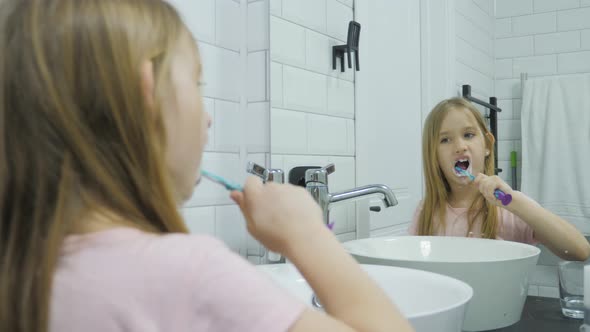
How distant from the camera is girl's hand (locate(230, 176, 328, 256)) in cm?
52

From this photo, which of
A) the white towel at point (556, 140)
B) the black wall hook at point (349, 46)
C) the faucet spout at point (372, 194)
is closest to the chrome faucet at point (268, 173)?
the faucet spout at point (372, 194)

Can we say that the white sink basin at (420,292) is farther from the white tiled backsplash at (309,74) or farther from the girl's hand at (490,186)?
the girl's hand at (490,186)

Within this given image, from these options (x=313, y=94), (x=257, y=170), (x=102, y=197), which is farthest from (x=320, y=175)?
(x=102, y=197)

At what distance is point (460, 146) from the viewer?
1.37 metres

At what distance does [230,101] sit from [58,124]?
2.36 feet

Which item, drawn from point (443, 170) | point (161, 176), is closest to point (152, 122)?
point (161, 176)

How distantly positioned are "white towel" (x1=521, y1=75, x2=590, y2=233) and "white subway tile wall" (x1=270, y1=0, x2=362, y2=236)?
1.75 feet

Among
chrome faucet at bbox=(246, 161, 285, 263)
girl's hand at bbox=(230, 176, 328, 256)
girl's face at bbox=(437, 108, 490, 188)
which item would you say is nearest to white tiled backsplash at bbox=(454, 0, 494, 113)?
girl's face at bbox=(437, 108, 490, 188)

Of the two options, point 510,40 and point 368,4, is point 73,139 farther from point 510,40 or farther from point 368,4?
point 510,40

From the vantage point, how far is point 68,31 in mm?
409

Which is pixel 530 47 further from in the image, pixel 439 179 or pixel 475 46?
pixel 439 179

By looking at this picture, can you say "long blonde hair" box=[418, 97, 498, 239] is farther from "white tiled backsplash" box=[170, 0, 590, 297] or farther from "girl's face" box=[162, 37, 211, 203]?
"girl's face" box=[162, 37, 211, 203]

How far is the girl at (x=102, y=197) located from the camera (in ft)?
A: 1.26

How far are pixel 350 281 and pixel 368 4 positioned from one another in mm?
1123
